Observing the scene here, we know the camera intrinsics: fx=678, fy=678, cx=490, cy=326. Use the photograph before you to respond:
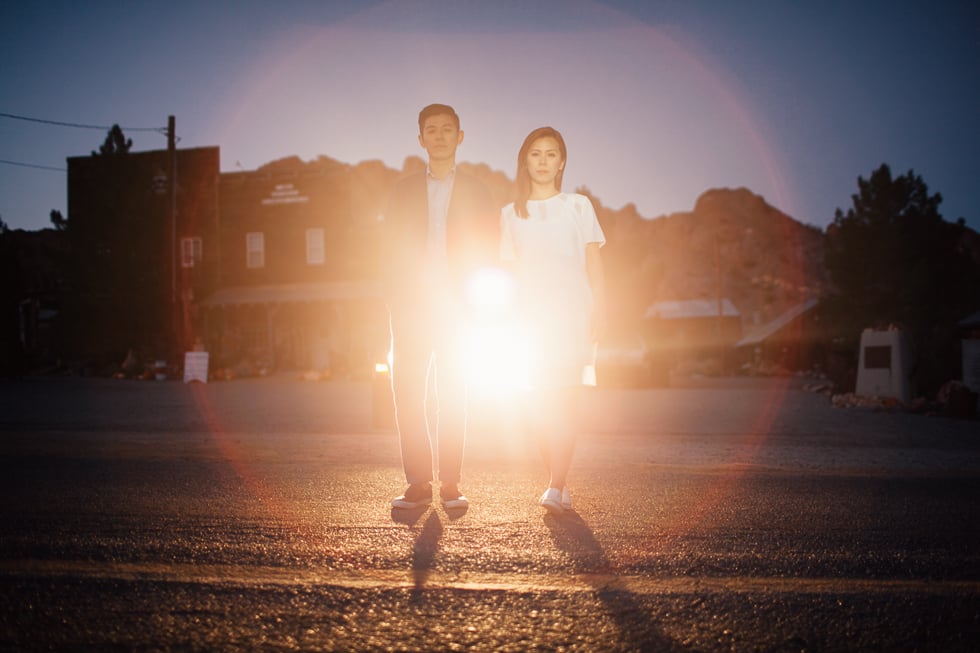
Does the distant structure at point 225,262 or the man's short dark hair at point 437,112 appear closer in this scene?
the man's short dark hair at point 437,112

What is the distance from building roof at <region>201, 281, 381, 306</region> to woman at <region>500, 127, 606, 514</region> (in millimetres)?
23255

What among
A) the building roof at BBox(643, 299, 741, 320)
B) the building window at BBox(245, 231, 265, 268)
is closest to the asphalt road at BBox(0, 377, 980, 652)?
the building window at BBox(245, 231, 265, 268)

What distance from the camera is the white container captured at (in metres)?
11.2

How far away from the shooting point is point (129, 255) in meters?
27.8

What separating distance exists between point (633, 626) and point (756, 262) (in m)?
96.4

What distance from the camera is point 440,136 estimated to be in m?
3.67

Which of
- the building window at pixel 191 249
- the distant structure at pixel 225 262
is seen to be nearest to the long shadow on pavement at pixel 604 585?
the distant structure at pixel 225 262

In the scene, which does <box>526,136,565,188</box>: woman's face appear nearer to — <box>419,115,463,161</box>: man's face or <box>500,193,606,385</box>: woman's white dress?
<box>500,193,606,385</box>: woman's white dress

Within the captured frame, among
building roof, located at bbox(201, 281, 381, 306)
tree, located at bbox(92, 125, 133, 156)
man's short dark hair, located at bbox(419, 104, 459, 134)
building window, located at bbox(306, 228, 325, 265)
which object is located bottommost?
man's short dark hair, located at bbox(419, 104, 459, 134)

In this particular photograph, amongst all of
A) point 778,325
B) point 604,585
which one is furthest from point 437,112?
point 778,325

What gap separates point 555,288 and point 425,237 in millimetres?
766

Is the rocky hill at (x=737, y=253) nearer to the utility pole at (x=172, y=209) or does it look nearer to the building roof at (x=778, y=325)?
the building roof at (x=778, y=325)

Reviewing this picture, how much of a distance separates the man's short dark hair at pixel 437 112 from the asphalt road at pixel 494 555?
2.07m

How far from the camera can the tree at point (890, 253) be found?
20.6m
